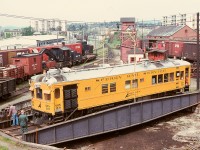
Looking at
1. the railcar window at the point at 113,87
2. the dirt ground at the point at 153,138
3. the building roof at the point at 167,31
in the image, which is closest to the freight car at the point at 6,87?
the railcar window at the point at 113,87

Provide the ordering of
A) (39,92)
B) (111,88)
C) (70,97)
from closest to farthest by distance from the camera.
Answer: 1. (70,97)
2. (39,92)
3. (111,88)

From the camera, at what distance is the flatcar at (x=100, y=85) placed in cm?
1697

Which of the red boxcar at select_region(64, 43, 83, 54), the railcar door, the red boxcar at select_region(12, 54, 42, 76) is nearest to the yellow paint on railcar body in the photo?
the railcar door

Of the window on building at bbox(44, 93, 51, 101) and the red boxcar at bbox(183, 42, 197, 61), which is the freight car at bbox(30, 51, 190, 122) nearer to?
the window on building at bbox(44, 93, 51, 101)

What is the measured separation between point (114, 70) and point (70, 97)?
14.1ft

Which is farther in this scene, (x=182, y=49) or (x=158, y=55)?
(x=182, y=49)

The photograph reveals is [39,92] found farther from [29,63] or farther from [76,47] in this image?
[76,47]

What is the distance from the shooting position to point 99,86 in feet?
61.9

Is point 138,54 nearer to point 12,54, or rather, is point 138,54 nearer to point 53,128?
point 12,54

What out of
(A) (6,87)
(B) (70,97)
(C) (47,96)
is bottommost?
(A) (6,87)

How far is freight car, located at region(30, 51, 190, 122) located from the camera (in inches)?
668

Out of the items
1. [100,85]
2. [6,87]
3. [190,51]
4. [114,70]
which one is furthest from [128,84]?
[190,51]

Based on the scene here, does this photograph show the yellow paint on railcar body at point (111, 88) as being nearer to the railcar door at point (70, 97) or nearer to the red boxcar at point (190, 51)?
the railcar door at point (70, 97)

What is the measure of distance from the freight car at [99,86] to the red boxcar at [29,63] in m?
16.7
